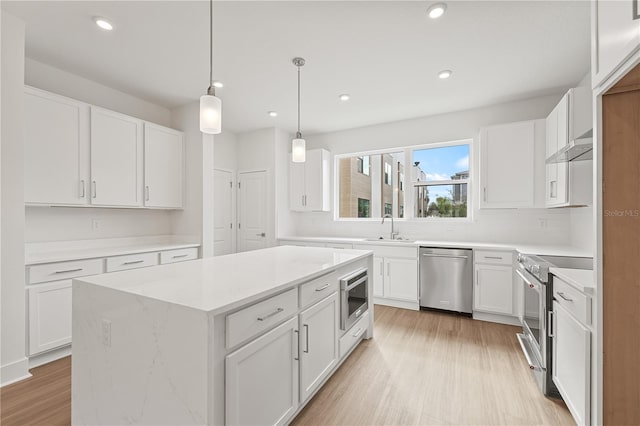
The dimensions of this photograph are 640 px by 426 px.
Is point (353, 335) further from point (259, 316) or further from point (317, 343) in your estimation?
point (259, 316)

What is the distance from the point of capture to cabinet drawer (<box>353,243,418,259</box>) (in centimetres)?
380

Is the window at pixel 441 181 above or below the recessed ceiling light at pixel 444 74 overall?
below

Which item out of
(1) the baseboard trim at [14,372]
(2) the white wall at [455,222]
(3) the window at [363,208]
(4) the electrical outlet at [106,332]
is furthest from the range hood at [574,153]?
(1) the baseboard trim at [14,372]

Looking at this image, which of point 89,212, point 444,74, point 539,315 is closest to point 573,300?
point 539,315

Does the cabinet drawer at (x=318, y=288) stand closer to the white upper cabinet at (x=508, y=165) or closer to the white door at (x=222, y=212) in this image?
the white upper cabinet at (x=508, y=165)

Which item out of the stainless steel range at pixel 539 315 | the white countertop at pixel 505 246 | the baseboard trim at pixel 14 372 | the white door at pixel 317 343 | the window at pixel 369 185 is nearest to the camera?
the white door at pixel 317 343

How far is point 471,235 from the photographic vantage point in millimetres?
4020

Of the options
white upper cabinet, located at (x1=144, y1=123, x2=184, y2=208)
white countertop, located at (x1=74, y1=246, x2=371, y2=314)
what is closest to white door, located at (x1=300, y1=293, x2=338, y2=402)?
white countertop, located at (x1=74, y1=246, x2=371, y2=314)

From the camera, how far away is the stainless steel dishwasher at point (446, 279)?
11.5 feet

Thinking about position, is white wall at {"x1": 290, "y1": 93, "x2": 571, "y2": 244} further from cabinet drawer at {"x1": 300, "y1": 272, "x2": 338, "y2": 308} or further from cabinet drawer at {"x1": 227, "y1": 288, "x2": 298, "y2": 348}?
cabinet drawer at {"x1": 227, "y1": 288, "x2": 298, "y2": 348}

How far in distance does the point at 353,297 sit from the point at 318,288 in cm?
66

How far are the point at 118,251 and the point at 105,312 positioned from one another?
1961 millimetres

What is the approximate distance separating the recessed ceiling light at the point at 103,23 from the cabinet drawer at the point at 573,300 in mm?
3817

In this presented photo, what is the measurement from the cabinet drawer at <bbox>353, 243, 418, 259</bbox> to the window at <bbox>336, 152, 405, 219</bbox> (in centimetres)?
88
